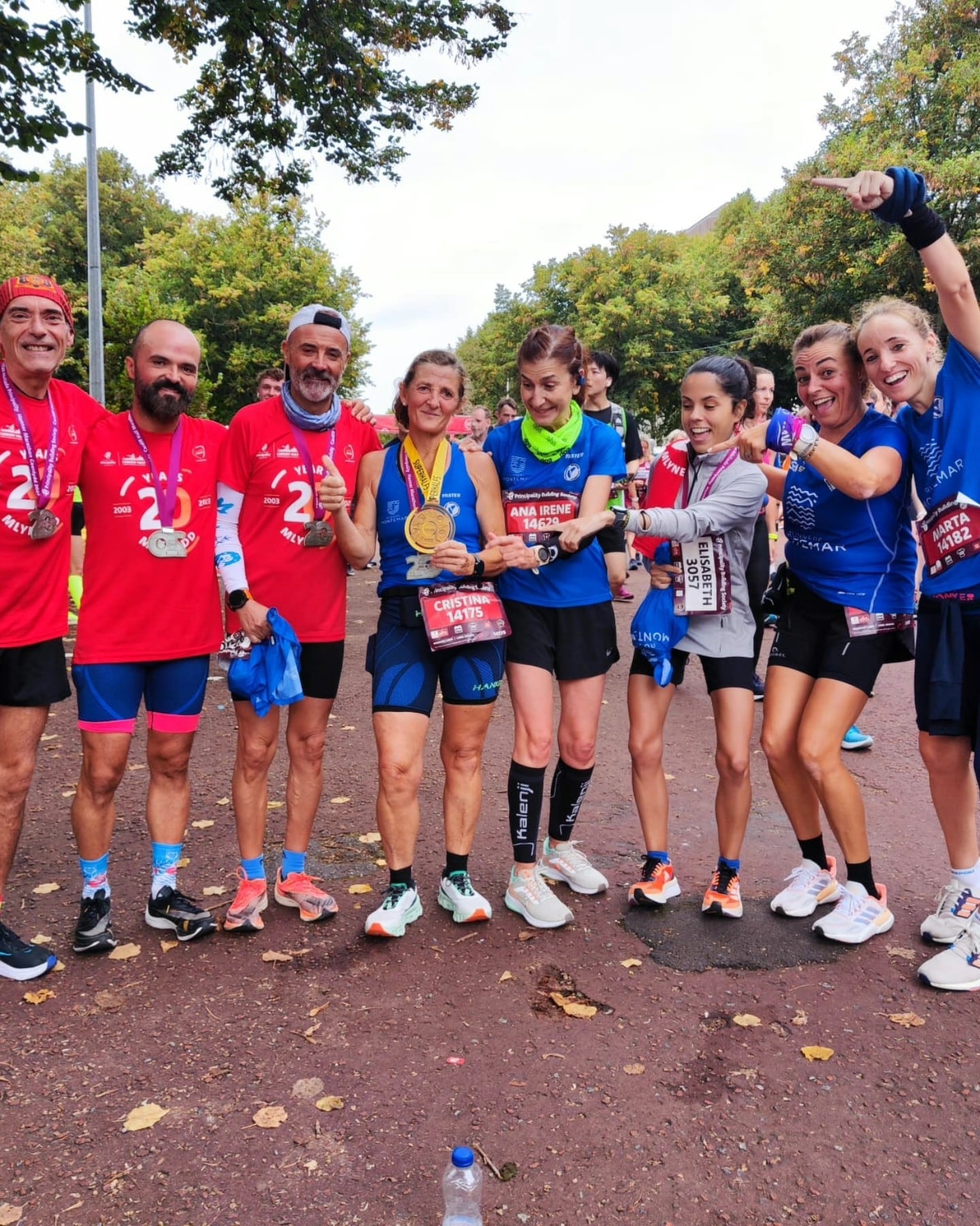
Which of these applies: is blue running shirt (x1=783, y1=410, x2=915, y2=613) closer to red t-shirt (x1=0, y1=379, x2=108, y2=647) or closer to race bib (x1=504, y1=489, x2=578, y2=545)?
race bib (x1=504, y1=489, x2=578, y2=545)

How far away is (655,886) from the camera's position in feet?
13.2

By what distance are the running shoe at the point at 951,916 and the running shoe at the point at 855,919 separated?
6.4 inches

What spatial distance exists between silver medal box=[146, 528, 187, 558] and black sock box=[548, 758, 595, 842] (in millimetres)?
1790

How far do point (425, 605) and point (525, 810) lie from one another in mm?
1003

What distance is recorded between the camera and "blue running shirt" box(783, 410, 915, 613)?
3.66m

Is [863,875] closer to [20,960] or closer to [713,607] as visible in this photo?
[713,607]

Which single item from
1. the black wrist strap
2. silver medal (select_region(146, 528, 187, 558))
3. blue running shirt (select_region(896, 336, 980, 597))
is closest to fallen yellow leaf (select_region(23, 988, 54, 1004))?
silver medal (select_region(146, 528, 187, 558))

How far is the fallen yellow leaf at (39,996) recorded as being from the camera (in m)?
3.24

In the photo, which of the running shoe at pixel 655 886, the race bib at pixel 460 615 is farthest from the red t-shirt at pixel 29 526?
the running shoe at pixel 655 886

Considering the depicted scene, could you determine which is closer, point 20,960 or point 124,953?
point 20,960

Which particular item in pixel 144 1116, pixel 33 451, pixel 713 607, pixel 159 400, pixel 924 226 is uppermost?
pixel 924 226

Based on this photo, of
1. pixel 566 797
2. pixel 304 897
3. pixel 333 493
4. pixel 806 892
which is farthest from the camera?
pixel 566 797

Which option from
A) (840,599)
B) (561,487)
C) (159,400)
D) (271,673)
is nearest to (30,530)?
(159,400)

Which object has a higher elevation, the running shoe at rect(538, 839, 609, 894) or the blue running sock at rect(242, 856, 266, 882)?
the blue running sock at rect(242, 856, 266, 882)
